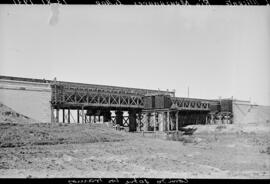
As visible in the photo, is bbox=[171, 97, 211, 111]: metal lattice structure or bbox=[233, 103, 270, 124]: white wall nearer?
bbox=[171, 97, 211, 111]: metal lattice structure

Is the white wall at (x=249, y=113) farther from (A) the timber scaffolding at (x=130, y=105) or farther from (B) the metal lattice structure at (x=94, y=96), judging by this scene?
(B) the metal lattice structure at (x=94, y=96)

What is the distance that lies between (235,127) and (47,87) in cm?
2566

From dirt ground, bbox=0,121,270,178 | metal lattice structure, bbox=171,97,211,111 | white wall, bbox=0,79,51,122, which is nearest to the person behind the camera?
dirt ground, bbox=0,121,270,178

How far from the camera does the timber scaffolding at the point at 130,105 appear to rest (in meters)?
40.3

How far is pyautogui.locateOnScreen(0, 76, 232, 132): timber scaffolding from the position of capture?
40.3 m

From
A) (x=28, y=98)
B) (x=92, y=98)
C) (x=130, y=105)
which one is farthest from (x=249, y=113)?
(x=28, y=98)

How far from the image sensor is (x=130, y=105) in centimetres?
4994

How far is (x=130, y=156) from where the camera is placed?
60.0ft

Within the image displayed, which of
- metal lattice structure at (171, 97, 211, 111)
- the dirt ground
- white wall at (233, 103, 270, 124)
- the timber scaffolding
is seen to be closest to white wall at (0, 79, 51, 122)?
the timber scaffolding

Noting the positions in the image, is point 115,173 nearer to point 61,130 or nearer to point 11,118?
point 61,130

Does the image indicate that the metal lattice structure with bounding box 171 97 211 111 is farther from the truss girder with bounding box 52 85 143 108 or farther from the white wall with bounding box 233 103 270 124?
the truss girder with bounding box 52 85 143 108

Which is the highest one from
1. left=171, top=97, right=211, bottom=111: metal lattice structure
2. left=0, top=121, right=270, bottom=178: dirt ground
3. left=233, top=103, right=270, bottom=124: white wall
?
left=171, top=97, right=211, bottom=111: metal lattice structure

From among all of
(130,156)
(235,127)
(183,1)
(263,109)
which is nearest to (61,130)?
(130,156)

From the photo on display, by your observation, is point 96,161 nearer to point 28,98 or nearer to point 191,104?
point 28,98
